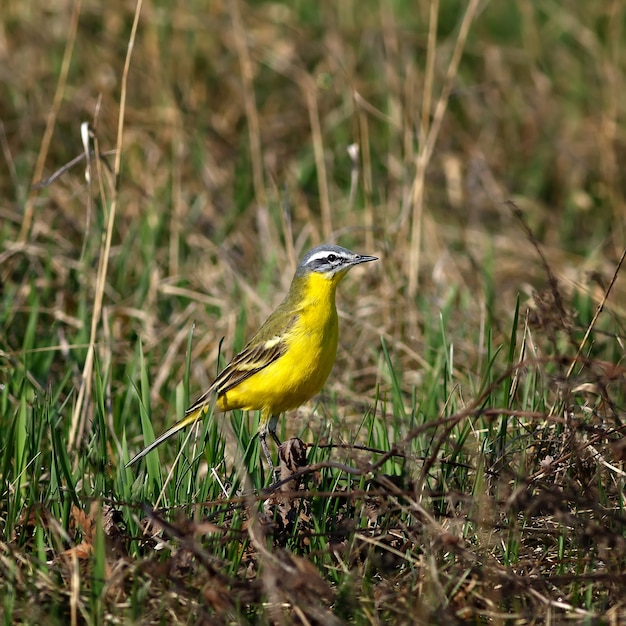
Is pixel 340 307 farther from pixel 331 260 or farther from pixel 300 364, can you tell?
pixel 300 364

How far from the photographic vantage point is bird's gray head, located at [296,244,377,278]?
524 centimetres

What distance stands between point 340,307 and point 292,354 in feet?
5.51

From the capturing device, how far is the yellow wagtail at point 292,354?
4.99m

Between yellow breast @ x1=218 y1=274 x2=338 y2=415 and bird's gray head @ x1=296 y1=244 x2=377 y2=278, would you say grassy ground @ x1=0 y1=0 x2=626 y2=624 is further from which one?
bird's gray head @ x1=296 y1=244 x2=377 y2=278

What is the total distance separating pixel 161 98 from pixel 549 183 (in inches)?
130

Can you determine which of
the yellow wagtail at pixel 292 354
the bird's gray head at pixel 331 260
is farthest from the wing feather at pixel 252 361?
the bird's gray head at pixel 331 260

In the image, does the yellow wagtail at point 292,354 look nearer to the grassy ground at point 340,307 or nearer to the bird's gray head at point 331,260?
the bird's gray head at point 331,260

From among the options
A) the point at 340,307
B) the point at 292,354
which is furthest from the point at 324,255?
the point at 340,307

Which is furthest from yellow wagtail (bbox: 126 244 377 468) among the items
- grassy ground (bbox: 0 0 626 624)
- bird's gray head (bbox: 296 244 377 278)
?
grassy ground (bbox: 0 0 626 624)

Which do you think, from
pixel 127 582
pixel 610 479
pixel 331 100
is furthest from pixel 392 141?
pixel 127 582

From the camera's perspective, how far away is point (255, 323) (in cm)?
654

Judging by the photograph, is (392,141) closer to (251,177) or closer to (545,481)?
(251,177)

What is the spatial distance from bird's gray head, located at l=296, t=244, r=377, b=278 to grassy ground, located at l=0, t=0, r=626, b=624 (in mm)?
650

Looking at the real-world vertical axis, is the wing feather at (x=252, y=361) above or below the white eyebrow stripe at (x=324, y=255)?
below
